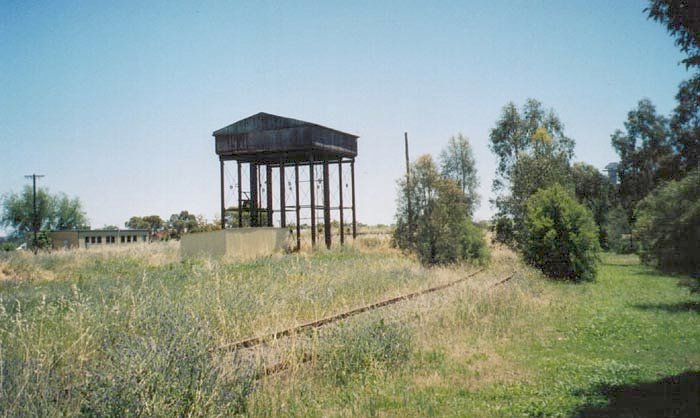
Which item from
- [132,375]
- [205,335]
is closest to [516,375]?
[205,335]

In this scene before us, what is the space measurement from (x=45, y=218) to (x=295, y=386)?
71.7m

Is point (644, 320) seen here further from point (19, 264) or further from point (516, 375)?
point (19, 264)

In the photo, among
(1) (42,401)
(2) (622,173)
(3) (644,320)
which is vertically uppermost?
(2) (622,173)

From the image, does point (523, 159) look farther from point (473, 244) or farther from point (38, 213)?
point (38, 213)

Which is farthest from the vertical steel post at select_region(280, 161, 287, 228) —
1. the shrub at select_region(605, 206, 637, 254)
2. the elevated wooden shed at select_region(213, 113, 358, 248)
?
the shrub at select_region(605, 206, 637, 254)

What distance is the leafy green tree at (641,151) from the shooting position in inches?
1587

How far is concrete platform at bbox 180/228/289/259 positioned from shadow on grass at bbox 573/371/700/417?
2122 centimetres

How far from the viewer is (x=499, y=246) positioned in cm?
3462

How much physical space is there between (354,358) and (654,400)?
3808mm

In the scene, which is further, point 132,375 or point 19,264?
point 19,264

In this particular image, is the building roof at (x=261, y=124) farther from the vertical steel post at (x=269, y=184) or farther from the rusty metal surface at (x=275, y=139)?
the vertical steel post at (x=269, y=184)

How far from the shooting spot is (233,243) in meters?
26.7

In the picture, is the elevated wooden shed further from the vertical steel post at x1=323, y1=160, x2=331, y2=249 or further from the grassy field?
the grassy field

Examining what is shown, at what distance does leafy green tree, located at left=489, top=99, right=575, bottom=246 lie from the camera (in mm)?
32250
